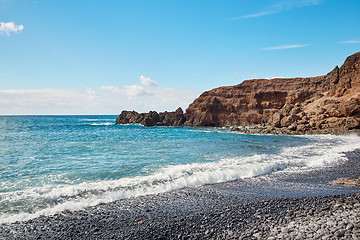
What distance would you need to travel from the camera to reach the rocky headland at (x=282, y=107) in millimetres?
37562

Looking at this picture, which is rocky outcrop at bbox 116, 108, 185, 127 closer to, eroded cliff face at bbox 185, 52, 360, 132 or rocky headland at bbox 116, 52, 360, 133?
rocky headland at bbox 116, 52, 360, 133

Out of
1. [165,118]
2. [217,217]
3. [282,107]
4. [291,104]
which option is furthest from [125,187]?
[165,118]

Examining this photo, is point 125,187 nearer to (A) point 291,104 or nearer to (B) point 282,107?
(A) point 291,104

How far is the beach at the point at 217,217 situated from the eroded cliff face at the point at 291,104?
33781 mm

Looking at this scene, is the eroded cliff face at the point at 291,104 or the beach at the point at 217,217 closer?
the beach at the point at 217,217

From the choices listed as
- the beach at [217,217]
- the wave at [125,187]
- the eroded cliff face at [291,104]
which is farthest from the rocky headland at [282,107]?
the beach at [217,217]

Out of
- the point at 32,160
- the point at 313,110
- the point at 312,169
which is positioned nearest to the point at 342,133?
the point at 313,110

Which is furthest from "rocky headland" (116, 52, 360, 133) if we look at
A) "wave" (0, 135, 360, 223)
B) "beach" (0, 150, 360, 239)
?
"beach" (0, 150, 360, 239)

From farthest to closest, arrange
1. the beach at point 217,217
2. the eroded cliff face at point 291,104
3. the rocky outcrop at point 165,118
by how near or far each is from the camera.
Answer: the rocky outcrop at point 165,118
the eroded cliff face at point 291,104
the beach at point 217,217

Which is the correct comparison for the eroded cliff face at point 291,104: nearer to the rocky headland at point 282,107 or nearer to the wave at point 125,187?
the rocky headland at point 282,107

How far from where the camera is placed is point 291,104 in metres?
53.9

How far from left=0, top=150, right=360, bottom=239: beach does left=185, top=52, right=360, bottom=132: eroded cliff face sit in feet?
111

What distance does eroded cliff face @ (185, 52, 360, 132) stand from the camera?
3753 centimetres

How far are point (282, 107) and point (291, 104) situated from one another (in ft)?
17.2
